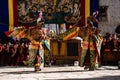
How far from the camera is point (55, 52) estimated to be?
1625cm

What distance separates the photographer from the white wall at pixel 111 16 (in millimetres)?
21500

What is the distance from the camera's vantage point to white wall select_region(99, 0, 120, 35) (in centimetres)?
2150

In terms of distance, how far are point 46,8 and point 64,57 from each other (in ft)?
14.9

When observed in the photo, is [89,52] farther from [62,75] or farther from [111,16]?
[111,16]

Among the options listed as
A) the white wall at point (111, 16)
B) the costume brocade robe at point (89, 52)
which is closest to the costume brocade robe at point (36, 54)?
the costume brocade robe at point (89, 52)

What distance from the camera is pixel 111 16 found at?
2173cm

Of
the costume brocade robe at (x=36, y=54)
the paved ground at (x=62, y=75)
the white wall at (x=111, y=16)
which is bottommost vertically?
the paved ground at (x=62, y=75)

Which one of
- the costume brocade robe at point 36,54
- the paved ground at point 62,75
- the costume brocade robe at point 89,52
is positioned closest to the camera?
the paved ground at point 62,75

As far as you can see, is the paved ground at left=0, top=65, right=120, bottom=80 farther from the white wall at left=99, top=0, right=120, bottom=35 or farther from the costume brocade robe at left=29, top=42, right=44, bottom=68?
the white wall at left=99, top=0, right=120, bottom=35

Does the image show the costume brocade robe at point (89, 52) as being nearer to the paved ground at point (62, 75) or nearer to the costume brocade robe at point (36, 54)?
the paved ground at point (62, 75)

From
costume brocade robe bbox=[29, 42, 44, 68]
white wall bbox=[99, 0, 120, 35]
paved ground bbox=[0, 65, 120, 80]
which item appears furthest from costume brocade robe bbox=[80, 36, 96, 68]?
white wall bbox=[99, 0, 120, 35]

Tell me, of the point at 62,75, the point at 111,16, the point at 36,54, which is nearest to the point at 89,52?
the point at 36,54

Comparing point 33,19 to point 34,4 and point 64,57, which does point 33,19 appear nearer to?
point 34,4

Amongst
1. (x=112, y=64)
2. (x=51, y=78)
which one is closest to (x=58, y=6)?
(x=112, y=64)
